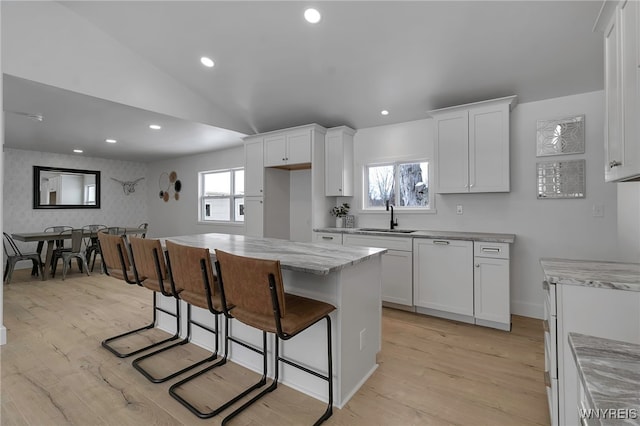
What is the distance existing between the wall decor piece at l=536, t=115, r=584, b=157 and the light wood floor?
1802 mm

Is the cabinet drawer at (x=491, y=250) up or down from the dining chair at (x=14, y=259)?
up

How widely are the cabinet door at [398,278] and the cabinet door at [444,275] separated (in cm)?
7

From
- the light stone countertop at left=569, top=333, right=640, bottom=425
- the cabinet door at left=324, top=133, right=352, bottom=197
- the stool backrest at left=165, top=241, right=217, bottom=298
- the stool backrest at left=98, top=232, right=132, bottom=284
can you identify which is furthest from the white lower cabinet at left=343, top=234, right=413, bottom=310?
the light stone countertop at left=569, top=333, right=640, bottom=425

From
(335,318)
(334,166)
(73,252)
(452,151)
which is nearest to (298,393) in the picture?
(335,318)

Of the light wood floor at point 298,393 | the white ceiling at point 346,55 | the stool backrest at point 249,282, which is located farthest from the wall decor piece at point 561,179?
the stool backrest at point 249,282

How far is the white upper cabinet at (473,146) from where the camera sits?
314 centimetres

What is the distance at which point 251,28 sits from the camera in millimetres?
2967

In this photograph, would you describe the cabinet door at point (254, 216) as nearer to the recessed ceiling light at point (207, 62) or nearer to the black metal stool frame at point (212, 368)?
the recessed ceiling light at point (207, 62)

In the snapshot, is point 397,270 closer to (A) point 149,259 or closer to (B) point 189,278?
(B) point 189,278

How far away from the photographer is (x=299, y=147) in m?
4.31

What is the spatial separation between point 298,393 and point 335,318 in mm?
599

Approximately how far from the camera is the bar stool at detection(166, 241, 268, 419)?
1859mm

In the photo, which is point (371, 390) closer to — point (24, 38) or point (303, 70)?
point (303, 70)

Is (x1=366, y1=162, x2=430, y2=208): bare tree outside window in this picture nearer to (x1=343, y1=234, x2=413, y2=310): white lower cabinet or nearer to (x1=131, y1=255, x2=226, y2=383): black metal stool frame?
(x1=343, y1=234, x2=413, y2=310): white lower cabinet
